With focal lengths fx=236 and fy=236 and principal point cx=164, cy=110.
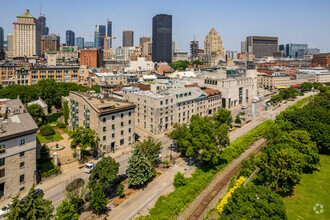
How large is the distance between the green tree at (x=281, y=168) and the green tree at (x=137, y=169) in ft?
84.5

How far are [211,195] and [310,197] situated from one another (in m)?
21.5

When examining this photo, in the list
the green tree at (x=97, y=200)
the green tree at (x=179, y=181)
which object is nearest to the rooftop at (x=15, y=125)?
the green tree at (x=97, y=200)

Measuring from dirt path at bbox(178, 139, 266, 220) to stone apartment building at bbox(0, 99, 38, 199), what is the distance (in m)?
33.8

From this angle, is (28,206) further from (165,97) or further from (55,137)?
(165,97)

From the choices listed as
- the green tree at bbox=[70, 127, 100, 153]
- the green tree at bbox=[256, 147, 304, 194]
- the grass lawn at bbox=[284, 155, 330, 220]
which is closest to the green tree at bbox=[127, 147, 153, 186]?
the green tree at bbox=[70, 127, 100, 153]

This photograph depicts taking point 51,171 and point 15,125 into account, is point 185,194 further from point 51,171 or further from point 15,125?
point 15,125

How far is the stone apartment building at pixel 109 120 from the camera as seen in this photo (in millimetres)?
68206

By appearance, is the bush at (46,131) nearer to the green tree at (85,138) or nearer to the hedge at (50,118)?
the hedge at (50,118)

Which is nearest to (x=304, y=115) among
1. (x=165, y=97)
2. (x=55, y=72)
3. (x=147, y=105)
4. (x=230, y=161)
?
(x=230, y=161)

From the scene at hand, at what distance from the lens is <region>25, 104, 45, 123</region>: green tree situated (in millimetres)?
90188

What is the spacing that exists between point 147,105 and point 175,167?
33.0 metres

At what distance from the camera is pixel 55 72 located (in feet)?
528

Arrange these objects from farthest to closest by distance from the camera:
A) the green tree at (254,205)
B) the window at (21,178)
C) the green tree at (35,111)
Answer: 1. the green tree at (35,111)
2. the window at (21,178)
3. the green tree at (254,205)

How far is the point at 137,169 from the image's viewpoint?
168 ft
